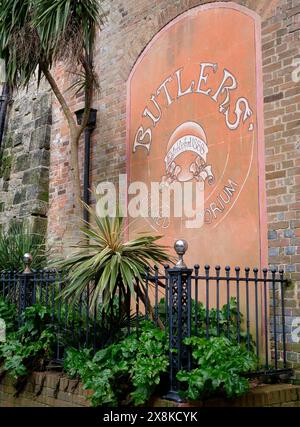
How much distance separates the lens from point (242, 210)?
6359mm

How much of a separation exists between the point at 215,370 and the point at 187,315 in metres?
0.57

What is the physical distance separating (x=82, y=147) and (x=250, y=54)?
347 centimetres

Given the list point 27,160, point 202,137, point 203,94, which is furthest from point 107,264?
point 27,160

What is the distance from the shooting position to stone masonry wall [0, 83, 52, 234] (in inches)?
388

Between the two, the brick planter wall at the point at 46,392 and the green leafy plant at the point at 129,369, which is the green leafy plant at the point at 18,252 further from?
the green leafy plant at the point at 129,369

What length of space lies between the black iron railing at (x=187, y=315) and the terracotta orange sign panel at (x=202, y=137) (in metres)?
0.50

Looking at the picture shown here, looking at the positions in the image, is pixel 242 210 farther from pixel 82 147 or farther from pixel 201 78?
pixel 82 147

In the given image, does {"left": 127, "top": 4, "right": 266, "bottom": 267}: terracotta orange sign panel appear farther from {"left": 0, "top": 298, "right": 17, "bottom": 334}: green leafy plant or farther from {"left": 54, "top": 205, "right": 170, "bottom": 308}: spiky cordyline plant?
{"left": 0, "top": 298, "right": 17, "bottom": 334}: green leafy plant

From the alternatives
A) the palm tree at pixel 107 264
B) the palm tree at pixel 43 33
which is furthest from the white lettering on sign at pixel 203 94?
the palm tree at pixel 107 264

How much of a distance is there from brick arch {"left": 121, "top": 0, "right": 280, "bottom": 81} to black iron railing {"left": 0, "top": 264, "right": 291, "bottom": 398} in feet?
9.79

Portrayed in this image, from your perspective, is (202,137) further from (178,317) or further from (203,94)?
(178,317)

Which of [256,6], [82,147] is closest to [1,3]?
[82,147]

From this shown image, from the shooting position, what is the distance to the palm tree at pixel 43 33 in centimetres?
751

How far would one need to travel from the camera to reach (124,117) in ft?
27.5
